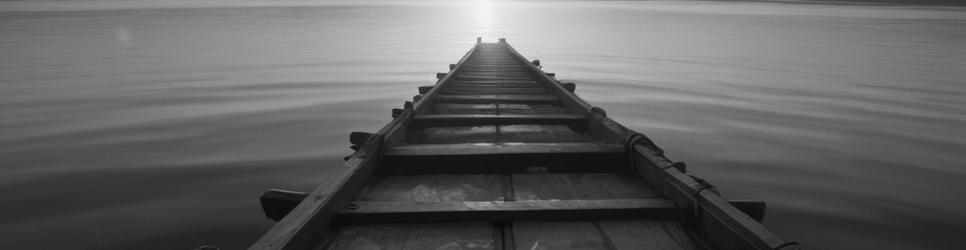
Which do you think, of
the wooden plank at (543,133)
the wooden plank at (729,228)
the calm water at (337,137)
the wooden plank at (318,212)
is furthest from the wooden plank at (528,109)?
the wooden plank at (729,228)

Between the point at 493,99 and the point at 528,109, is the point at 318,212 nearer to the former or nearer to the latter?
the point at 528,109

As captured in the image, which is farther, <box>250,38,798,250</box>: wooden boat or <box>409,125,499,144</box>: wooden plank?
<box>409,125,499,144</box>: wooden plank

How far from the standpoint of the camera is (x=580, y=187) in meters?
2.86

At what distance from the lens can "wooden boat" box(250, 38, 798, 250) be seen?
2066mm

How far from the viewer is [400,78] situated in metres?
13.5

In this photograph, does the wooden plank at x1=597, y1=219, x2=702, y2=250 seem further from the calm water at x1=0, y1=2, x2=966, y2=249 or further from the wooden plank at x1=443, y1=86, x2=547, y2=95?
the wooden plank at x1=443, y1=86, x2=547, y2=95

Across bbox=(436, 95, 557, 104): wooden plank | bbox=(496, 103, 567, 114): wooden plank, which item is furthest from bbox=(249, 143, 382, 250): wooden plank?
bbox=(436, 95, 557, 104): wooden plank

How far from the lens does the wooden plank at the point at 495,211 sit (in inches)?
88.2

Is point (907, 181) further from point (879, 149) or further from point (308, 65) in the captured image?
point (308, 65)

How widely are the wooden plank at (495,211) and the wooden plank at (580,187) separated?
34 centimetres

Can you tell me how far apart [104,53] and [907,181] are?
24.4 meters

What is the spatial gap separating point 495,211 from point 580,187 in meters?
0.83

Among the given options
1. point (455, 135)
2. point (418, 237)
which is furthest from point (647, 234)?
point (455, 135)

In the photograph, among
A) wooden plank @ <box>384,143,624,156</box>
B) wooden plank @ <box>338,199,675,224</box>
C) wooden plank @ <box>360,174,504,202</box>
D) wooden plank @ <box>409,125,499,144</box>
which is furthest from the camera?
wooden plank @ <box>409,125,499,144</box>
